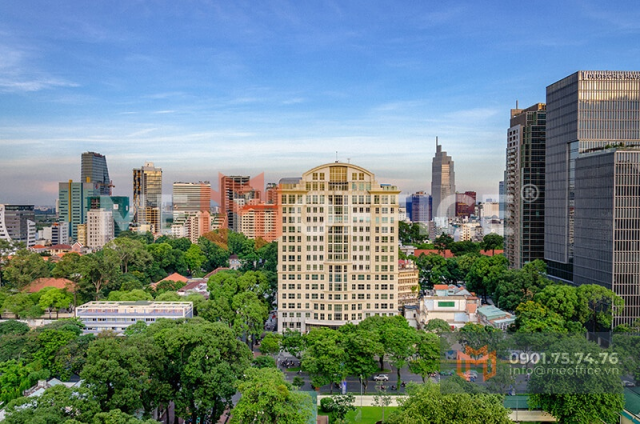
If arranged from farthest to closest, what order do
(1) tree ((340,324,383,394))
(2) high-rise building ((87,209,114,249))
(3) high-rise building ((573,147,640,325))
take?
(2) high-rise building ((87,209,114,249)) < (3) high-rise building ((573,147,640,325)) < (1) tree ((340,324,383,394))

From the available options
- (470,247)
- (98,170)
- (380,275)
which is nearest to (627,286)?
(380,275)

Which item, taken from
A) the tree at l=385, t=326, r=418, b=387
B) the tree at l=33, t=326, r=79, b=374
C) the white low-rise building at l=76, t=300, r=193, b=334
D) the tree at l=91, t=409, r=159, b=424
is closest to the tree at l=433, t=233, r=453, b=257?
the tree at l=385, t=326, r=418, b=387

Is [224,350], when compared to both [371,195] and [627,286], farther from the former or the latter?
[627,286]

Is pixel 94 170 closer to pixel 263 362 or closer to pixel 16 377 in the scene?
pixel 16 377

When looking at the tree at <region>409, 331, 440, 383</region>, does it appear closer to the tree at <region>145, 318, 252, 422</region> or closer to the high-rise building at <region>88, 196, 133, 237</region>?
the tree at <region>145, 318, 252, 422</region>

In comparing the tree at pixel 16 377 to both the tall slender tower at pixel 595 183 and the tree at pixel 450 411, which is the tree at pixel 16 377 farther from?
the tall slender tower at pixel 595 183

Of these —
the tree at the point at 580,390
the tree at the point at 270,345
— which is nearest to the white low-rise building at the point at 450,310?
the tree at the point at 270,345
